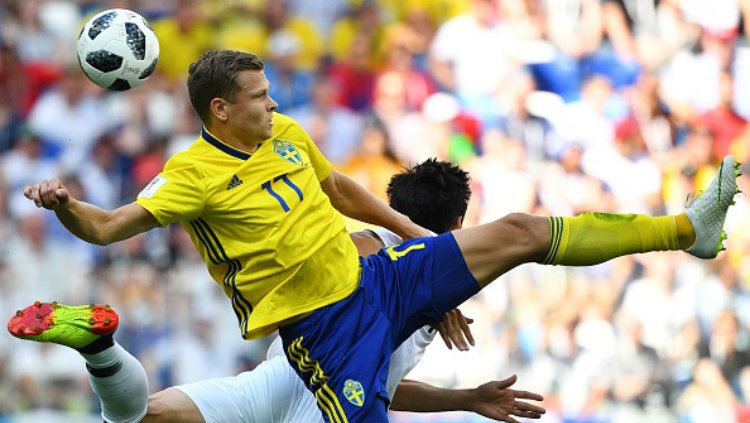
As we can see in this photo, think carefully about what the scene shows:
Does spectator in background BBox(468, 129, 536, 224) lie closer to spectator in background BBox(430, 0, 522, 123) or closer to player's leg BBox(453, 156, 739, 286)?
spectator in background BBox(430, 0, 522, 123)

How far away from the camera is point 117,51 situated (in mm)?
6277

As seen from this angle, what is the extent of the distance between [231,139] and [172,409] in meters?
1.27

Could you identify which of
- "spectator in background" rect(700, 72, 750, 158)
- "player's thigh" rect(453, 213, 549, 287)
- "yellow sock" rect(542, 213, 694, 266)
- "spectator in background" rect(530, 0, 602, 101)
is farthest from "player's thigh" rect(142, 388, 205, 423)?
"spectator in background" rect(700, 72, 750, 158)

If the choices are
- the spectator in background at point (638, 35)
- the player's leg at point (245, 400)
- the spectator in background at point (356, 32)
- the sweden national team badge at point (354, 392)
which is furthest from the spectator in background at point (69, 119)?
the sweden national team badge at point (354, 392)

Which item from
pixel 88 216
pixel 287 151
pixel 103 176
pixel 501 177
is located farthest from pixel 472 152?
pixel 88 216

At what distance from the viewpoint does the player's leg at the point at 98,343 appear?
518 cm

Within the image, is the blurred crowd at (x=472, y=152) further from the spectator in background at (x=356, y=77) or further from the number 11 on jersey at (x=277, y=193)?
the number 11 on jersey at (x=277, y=193)

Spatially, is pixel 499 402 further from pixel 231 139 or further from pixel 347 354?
pixel 231 139

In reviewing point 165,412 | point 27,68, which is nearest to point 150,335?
point 27,68

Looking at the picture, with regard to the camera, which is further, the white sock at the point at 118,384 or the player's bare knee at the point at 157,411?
the player's bare knee at the point at 157,411

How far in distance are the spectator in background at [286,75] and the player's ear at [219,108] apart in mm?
5060

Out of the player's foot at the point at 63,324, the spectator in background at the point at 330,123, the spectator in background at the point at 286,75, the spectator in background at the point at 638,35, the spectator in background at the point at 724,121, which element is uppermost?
the spectator in background at the point at 638,35

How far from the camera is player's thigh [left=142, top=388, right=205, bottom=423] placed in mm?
5855

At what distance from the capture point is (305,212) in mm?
5570
